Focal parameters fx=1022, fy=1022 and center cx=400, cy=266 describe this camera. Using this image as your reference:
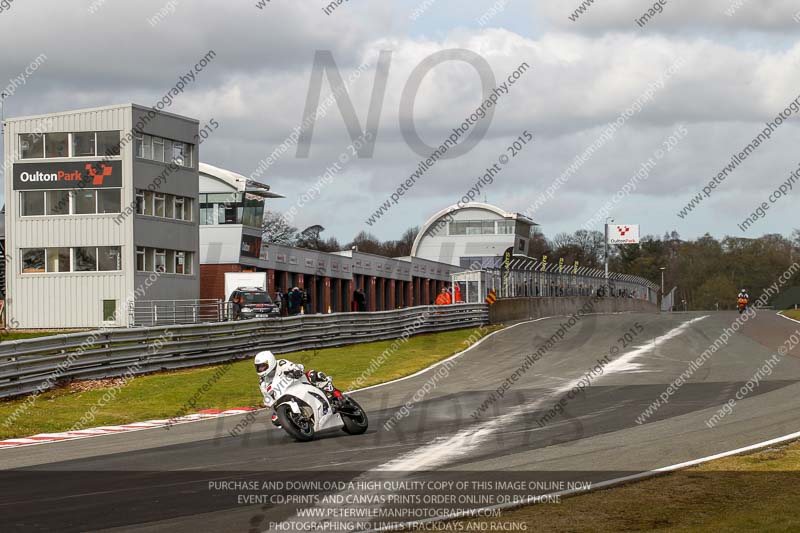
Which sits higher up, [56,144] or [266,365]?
[56,144]

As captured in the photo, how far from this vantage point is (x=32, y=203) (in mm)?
43781

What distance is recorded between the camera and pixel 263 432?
14.6 m

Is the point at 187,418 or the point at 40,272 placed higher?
the point at 40,272

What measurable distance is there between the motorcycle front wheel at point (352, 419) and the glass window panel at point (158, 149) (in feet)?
108

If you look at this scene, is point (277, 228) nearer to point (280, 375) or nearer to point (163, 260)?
point (163, 260)

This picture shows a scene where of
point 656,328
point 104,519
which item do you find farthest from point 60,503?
point 656,328

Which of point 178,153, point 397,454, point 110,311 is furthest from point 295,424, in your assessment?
point 178,153

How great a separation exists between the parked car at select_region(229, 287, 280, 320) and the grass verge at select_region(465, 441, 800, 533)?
114 feet

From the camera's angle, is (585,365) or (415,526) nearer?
(415,526)

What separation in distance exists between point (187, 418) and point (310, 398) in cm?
445

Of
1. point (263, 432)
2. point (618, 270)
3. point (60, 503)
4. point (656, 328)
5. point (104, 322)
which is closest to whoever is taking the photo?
point (60, 503)

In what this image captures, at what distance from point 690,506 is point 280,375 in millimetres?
6534

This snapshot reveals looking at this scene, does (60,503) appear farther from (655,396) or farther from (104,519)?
(655,396)

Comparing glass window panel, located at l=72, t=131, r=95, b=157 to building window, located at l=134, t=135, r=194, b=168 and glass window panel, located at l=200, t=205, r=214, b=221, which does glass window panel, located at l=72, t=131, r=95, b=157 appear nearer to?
building window, located at l=134, t=135, r=194, b=168
